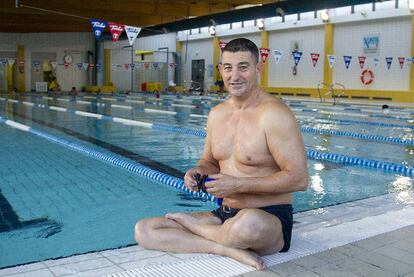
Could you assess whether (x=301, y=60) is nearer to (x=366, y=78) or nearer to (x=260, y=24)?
(x=260, y=24)

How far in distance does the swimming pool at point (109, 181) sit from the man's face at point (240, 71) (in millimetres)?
1292

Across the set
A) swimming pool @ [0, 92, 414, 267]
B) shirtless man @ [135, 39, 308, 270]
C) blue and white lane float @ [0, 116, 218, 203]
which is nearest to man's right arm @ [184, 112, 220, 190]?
shirtless man @ [135, 39, 308, 270]

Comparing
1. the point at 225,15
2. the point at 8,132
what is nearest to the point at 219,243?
the point at 8,132

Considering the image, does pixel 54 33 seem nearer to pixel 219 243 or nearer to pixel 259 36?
pixel 259 36

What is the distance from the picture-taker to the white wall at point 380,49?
66.0ft

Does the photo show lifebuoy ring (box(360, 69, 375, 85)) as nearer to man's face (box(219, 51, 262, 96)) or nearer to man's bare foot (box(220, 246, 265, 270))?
man's face (box(219, 51, 262, 96))

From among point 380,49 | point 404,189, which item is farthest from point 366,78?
point 404,189

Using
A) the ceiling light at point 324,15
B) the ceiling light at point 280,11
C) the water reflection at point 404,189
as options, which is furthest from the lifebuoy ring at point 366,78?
the water reflection at point 404,189

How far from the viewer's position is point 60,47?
1177 inches

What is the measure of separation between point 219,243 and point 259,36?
2537cm

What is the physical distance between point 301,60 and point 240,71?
22840 millimetres

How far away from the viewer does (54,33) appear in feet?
97.6

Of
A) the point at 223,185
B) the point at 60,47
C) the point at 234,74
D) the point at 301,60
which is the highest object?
the point at 60,47

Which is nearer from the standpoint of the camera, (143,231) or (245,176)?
(245,176)
